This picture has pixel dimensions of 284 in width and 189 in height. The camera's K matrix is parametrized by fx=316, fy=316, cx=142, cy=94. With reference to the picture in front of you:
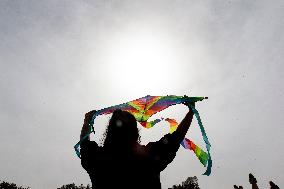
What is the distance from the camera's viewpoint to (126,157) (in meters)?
2.73

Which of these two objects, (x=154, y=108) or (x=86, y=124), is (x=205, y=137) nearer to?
(x=154, y=108)

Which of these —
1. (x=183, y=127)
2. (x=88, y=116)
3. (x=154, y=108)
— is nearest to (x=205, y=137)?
(x=154, y=108)

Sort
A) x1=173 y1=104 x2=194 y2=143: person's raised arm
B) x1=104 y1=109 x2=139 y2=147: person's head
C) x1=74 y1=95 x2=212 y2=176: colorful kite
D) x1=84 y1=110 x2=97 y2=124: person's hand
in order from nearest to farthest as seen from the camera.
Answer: x1=104 y1=109 x2=139 y2=147: person's head < x1=173 y1=104 x2=194 y2=143: person's raised arm < x1=84 y1=110 x2=97 y2=124: person's hand < x1=74 y1=95 x2=212 y2=176: colorful kite

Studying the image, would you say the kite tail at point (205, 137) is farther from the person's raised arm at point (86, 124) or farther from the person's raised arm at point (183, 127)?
the person's raised arm at point (86, 124)

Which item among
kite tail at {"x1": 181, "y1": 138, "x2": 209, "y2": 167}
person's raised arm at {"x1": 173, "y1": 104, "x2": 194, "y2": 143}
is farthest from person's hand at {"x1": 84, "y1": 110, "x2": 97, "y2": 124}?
kite tail at {"x1": 181, "y1": 138, "x2": 209, "y2": 167}

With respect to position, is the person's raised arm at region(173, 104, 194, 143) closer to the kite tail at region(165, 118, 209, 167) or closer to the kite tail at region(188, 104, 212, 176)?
the kite tail at region(188, 104, 212, 176)

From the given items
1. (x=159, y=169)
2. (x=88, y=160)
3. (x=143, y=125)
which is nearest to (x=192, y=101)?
(x=159, y=169)

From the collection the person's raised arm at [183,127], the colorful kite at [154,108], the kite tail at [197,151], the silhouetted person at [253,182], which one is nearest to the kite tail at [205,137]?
the colorful kite at [154,108]

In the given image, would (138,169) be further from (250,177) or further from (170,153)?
(250,177)

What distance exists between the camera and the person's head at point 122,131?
278cm

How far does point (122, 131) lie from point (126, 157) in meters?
0.23

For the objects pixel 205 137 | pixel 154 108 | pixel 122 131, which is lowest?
pixel 122 131

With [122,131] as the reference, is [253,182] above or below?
above

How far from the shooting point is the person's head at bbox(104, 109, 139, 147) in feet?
9.11
